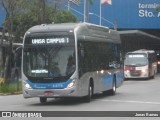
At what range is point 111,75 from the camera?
87.7 ft

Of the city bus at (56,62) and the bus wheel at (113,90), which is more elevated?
the city bus at (56,62)

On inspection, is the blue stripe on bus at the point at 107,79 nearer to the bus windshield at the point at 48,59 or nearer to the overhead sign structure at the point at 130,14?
the bus windshield at the point at 48,59

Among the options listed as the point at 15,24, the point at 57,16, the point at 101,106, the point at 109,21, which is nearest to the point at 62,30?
the point at 101,106

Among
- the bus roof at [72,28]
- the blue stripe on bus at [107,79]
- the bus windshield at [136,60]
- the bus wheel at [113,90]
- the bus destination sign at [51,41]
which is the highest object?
the bus roof at [72,28]

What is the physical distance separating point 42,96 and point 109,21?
58.4 m

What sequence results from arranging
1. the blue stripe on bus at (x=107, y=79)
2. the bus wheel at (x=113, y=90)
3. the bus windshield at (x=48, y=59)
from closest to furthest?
1. the bus windshield at (x=48, y=59)
2. the blue stripe on bus at (x=107, y=79)
3. the bus wheel at (x=113, y=90)

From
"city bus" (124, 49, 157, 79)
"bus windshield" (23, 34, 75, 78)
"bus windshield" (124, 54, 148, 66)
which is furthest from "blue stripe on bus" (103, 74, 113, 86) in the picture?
"bus windshield" (124, 54, 148, 66)

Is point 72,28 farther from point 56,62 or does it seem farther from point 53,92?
point 53,92

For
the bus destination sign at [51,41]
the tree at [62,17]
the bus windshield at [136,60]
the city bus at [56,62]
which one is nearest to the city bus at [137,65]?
the bus windshield at [136,60]

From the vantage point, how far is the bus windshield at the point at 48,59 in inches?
830

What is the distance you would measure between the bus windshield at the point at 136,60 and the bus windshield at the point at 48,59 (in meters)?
27.4

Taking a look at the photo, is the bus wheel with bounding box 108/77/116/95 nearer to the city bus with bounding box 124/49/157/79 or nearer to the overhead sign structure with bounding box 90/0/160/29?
the city bus with bounding box 124/49/157/79

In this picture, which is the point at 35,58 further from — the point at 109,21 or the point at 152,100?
the point at 109,21

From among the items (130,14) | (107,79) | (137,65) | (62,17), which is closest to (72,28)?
(107,79)
